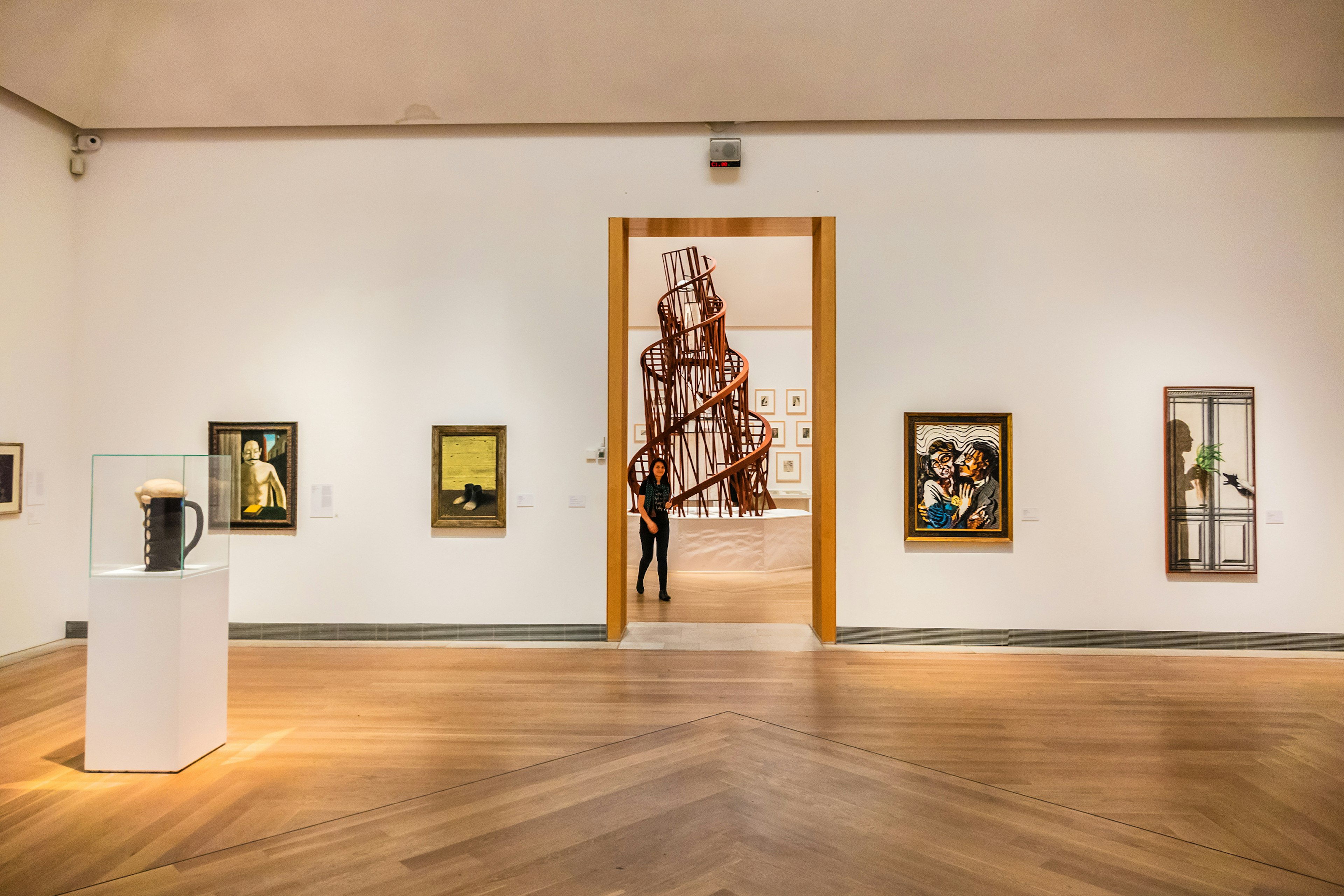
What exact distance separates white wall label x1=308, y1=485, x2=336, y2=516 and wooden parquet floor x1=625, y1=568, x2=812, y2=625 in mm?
2540

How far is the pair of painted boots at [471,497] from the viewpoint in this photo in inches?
243

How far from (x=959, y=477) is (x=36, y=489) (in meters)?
7.36

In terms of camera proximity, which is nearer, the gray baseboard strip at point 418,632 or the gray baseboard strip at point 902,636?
the gray baseboard strip at point 902,636

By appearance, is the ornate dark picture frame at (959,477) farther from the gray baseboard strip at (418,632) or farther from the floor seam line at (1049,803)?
the gray baseboard strip at (418,632)

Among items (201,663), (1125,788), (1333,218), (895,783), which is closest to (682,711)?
(895,783)

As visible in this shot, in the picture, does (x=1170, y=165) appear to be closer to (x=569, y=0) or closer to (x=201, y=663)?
(x=569, y=0)

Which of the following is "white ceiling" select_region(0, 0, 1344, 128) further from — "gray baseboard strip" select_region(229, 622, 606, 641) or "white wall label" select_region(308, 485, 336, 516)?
"gray baseboard strip" select_region(229, 622, 606, 641)

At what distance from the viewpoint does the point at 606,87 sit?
5785 millimetres

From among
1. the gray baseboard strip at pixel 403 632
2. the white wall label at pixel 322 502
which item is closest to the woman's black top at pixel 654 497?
the gray baseboard strip at pixel 403 632

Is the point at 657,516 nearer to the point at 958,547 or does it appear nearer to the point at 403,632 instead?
the point at 403,632

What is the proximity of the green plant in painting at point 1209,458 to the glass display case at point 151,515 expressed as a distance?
268 inches

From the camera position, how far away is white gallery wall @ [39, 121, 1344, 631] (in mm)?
6000

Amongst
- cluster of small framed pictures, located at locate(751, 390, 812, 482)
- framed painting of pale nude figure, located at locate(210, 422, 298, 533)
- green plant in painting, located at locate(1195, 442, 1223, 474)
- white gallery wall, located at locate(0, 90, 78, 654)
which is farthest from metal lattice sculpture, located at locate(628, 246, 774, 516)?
white gallery wall, located at locate(0, 90, 78, 654)

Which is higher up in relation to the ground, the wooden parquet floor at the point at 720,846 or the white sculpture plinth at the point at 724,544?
the white sculpture plinth at the point at 724,544
